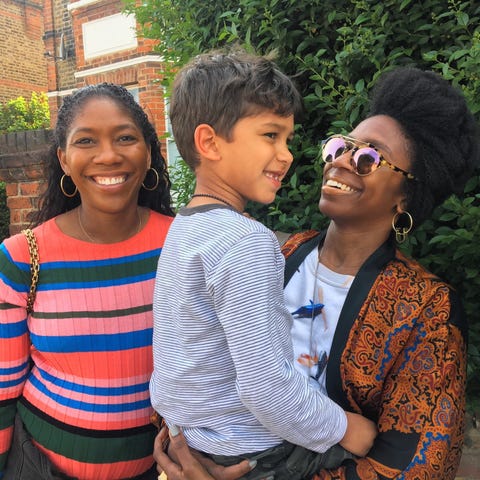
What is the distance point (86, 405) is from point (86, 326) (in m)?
0.28

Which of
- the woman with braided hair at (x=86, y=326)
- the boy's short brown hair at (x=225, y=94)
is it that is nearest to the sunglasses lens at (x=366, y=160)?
the boy's short brown hair at (x=225, y=94)

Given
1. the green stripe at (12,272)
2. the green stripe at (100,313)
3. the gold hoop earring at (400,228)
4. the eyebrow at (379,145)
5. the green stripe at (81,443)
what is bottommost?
the green stripe at (81,443)

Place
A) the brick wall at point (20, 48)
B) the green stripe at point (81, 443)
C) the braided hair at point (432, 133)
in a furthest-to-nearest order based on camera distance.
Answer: the brick wall at point (20, 48), the green stripe at point (81, 443), the braided hair at point (432, 133)

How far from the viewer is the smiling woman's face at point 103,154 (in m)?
1.79

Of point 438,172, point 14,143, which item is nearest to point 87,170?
point 438,172

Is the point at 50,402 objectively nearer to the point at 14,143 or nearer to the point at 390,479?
the point at 390,479

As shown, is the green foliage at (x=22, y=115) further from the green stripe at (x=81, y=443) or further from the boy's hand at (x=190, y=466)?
the boy's hand at (x=190, y=466)

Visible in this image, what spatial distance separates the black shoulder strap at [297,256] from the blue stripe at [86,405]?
0.72 metres

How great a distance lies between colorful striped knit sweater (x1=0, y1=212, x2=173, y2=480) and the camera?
1.76 metres

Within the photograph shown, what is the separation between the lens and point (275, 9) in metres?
2.26

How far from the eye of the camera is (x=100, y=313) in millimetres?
1803

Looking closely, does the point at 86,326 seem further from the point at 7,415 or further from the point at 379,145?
the point at 379,145

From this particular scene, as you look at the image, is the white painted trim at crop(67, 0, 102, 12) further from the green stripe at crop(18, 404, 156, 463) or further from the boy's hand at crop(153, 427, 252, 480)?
the boy's hand at crop(153, 427, 252, 480)

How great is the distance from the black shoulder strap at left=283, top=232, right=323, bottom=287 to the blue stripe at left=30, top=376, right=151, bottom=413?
2.37 feet
